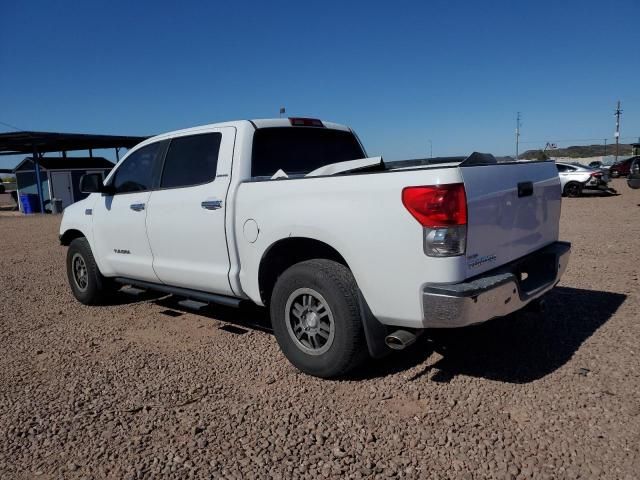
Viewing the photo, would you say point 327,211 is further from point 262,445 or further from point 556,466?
point 556,466

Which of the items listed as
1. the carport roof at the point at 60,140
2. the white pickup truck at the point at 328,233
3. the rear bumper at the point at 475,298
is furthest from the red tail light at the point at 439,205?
the carport roof at the point at 60,140

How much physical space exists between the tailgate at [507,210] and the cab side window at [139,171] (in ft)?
10.7

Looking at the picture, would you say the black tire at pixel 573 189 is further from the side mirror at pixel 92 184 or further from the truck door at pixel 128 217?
the side mirror at pixel 92 184

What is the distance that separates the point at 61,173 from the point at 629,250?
96.3 feet

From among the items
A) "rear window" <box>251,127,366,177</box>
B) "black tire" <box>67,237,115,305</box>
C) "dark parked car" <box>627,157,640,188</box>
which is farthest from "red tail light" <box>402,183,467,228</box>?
"dark parked car" <box>627,157,640,188</box>

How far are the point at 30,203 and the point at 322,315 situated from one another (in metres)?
28.9

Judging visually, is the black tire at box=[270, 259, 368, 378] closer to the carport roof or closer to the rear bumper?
the rear bumper

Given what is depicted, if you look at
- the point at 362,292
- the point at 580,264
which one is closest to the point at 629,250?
the point at 580,264

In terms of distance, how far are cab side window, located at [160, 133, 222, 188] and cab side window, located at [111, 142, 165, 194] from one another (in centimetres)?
18

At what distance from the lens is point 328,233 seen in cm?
342

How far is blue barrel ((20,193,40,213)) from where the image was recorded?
1084 inches

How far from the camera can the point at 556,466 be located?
8.48 feet

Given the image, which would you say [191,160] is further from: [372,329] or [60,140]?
[60,140]

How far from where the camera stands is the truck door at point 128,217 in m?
5.08
